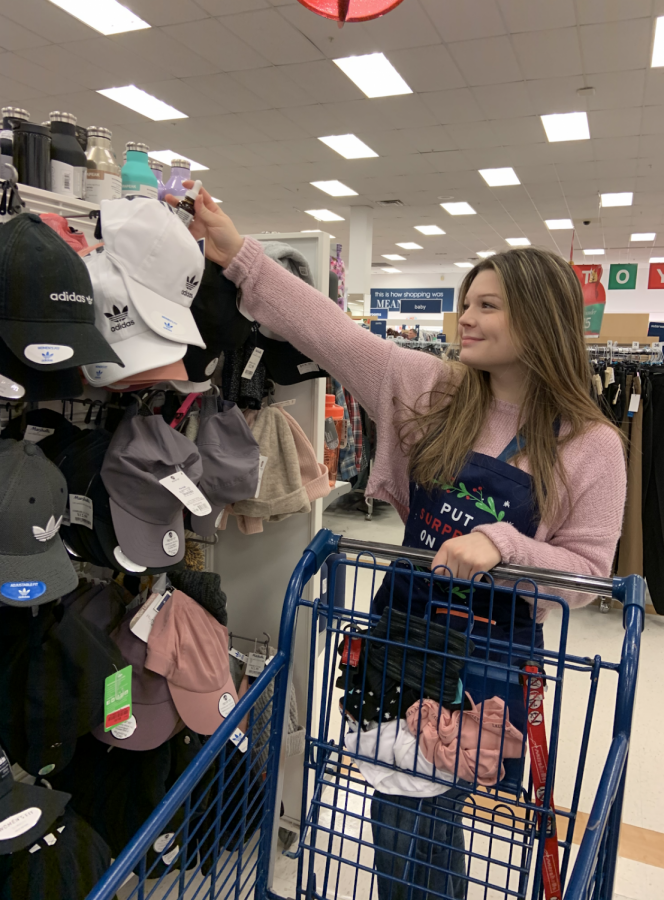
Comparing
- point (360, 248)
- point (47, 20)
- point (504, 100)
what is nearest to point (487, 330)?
point (47, 20)

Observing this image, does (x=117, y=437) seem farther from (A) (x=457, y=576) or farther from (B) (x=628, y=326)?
(B) (x=628, y=326)

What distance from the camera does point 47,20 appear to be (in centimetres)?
497

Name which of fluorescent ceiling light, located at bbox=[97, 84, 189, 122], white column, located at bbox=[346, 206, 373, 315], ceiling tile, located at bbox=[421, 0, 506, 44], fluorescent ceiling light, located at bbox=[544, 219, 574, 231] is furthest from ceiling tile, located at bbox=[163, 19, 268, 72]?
fluorescent ceiling light, located at bbox=[544, 219, 574, 231]

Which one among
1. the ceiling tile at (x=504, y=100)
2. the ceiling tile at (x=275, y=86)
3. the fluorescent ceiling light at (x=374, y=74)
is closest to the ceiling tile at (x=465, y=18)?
the fluorescent ceiling light at (x=374, y=74)

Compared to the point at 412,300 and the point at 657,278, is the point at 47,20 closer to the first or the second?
the point at 412,300

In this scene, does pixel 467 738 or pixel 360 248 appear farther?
Result: pixel 360 248

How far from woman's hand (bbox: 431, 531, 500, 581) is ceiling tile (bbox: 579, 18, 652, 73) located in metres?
5.15

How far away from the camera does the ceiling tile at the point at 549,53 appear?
15.8 ft

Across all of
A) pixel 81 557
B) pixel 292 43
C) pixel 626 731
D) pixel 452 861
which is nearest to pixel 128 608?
pixel 81 557

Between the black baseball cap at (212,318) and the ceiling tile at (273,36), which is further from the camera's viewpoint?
the ceiling tile at (273,36)

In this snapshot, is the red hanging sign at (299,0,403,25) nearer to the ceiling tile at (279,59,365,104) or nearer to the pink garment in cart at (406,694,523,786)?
the pink garment in cart at (406,694,523,786)

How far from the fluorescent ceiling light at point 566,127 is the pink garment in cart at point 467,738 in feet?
22.5

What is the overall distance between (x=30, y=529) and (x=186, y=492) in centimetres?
30

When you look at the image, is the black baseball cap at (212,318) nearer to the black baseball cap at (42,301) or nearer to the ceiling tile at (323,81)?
the black baseball cap at (42,301)
